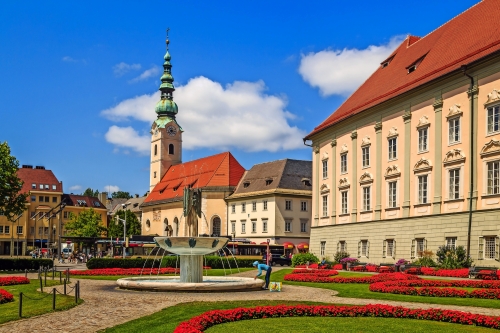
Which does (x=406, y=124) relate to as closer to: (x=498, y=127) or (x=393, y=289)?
(x=498, y=127)

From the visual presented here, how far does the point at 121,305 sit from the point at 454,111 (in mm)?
26334

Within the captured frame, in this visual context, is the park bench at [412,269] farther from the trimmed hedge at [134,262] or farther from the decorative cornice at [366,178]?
the trimmed hedge at [134,262]

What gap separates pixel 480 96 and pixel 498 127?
243 centimetres

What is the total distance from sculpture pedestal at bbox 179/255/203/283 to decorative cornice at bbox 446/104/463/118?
19.6 meters

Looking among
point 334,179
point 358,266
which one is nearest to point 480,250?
point 358,266

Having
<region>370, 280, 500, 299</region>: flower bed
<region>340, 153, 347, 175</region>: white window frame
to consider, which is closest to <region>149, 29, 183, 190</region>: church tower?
<region>340, 153, 347, 175</region>: white window frame

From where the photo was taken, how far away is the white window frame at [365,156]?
50.4 metres

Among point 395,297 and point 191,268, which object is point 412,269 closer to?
point 395,297

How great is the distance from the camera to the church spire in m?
Result: 128

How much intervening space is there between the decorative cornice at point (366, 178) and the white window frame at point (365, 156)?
679 mm

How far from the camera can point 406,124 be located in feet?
148

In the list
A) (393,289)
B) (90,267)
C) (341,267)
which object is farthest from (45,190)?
(393,289)

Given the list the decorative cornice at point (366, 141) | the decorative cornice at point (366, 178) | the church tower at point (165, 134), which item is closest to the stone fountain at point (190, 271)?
the decorative cornice at point (366, 178)

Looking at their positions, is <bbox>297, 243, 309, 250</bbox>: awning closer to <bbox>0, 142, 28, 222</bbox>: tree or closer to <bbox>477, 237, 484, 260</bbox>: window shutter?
<bbox>0, 142, 28, 222</bbox>: tree
